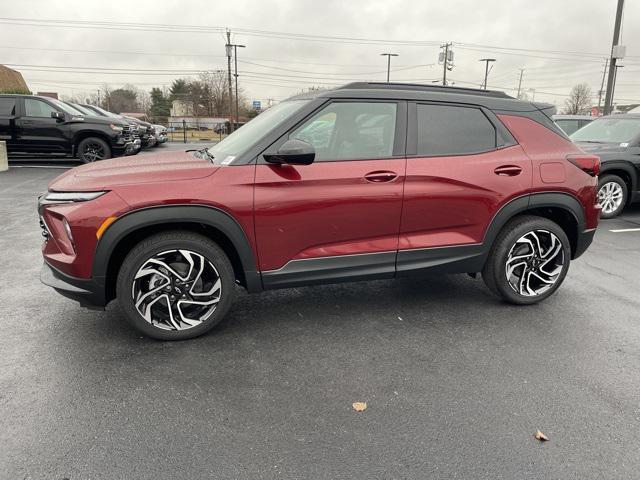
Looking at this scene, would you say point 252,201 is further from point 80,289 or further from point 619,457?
point 619,457

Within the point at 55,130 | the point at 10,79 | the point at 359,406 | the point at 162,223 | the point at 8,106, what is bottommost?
the point at 359,406

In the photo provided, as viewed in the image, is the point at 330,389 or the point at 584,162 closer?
the point at 330,389

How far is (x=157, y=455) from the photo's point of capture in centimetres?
217

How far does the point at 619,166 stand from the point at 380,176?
6.09 metres

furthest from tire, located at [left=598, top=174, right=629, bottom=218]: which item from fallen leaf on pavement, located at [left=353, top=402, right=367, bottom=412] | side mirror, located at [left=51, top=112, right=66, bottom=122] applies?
side mirror, located at [left=51, top=112, right=66, bottom=122]

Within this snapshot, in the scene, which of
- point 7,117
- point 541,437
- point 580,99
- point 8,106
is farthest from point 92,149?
point 580,99

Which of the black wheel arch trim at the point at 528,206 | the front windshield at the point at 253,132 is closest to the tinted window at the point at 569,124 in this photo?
the black wheel arch trim at the point at 528,206

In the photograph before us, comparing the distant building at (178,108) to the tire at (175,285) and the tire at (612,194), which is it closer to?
the tire at (612,194)

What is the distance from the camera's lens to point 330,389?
2.72 meters

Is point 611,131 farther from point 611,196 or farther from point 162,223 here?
point 162,223

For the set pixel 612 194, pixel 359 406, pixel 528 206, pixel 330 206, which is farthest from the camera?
pixel 612 194

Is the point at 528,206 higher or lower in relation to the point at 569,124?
lower

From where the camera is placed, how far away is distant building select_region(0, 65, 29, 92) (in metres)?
49.4

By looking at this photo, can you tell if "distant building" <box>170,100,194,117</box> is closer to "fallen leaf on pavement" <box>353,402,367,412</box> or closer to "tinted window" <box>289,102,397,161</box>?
"tinted window" <box>289,102,397,161</box>
